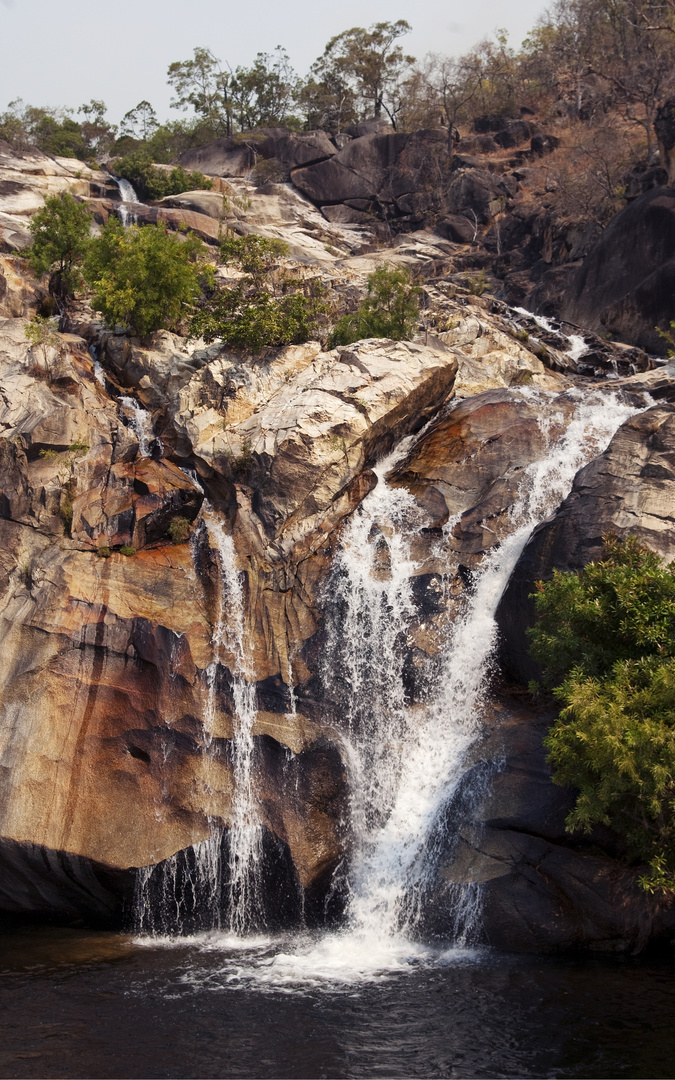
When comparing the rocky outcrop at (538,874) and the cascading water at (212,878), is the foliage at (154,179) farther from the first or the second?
the rocky outcrop at (538,874)

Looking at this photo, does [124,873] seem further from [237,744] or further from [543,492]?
[543,492]

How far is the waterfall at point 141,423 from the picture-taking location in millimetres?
26281

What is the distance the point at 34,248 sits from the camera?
32.7 metres

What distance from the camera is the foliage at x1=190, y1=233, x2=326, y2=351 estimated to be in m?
27.7

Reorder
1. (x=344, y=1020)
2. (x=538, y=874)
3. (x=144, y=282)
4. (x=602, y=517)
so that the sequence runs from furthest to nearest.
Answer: (x=144, y=282) < (x=602, y=517) < (x=538, y=874) < (x=344, y=1020)

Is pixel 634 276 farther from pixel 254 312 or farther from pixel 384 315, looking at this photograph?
pixel 254 312

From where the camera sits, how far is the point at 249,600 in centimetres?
2209

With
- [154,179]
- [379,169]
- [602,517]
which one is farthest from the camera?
[379,169]

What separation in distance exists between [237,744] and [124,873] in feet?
12.8

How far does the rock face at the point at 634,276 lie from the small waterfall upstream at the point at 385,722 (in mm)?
17494

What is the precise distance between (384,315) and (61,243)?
13.8 m

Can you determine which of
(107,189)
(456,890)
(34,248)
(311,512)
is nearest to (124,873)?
(456,890)

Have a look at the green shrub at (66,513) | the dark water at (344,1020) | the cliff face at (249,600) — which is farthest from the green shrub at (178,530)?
the dark water at (344,1020)

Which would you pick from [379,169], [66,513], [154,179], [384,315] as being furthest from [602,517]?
[379,169]
